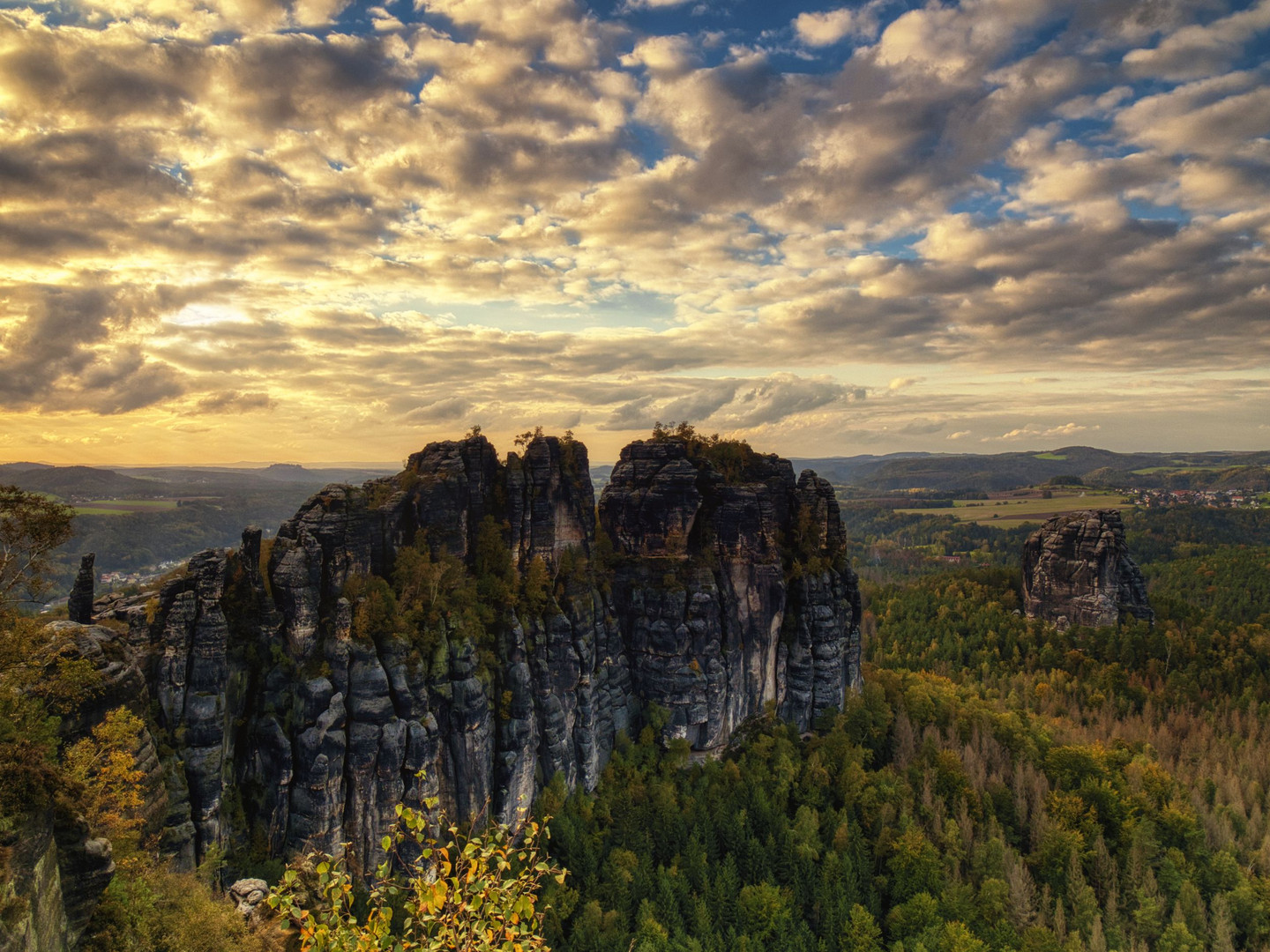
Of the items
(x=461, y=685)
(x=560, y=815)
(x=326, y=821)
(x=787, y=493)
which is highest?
(x=787, y=493)

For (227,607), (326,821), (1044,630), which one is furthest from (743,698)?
(1044,630)

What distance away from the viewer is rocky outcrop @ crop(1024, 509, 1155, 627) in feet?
424

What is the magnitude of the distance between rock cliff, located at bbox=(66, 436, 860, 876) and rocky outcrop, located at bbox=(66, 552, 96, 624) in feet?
6.87

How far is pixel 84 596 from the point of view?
45.3 m

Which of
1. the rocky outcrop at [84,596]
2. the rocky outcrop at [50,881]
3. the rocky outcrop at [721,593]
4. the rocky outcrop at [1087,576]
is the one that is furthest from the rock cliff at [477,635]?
the rocky outcrop at [1087,576]

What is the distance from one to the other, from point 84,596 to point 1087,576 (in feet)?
513

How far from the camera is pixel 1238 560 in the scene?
17300cm

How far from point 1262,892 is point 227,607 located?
3692 inches

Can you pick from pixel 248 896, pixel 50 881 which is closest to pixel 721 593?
pixel 248 896

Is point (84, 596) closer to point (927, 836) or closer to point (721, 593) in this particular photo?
point (721, 593)

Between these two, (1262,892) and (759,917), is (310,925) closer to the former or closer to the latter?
(759,917)

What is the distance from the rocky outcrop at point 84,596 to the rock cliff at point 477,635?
2.09 meters

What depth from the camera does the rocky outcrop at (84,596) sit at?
1763 inches

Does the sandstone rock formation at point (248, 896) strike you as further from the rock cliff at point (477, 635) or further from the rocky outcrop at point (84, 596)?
the rocky outcrop at point (84, 596)
